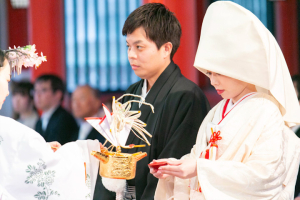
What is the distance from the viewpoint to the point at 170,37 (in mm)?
2609

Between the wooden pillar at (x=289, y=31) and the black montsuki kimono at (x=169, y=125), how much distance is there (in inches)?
215

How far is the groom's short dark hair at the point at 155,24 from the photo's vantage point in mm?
2512

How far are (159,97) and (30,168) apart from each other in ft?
3.17

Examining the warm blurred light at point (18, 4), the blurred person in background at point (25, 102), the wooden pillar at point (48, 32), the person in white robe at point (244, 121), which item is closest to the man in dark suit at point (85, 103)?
the blurred person in background at point (25, 102)

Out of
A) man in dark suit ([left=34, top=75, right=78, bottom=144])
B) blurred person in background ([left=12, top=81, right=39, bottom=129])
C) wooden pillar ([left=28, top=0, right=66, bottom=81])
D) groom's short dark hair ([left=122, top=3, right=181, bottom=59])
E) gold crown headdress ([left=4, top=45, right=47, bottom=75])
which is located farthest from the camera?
wooden pillar ([left=28, top=0, right=66, bottom=81])

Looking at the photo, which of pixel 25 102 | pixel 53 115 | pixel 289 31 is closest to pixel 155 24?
pixel 53 115

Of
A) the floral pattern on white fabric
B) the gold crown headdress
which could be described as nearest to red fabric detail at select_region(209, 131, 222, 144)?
the floral pattern on white fabric

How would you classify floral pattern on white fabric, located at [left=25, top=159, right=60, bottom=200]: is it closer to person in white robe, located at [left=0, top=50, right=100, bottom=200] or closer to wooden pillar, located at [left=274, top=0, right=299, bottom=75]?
person in white robe, located at [left=0, top=50, right=100, bottom=200]

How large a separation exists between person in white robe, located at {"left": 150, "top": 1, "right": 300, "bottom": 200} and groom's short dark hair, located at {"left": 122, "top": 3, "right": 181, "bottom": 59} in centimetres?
52

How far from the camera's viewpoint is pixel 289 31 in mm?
7414

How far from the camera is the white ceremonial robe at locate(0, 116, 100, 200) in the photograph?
2.04 meters

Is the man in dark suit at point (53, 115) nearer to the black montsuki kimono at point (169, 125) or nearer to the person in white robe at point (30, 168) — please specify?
the black montsuki kimono at point (169, 125)

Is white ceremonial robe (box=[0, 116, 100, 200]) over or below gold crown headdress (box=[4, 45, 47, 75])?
below

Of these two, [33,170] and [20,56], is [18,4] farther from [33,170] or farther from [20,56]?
[33,170]
